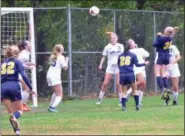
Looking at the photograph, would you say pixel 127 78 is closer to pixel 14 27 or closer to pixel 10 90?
pixel 10 90

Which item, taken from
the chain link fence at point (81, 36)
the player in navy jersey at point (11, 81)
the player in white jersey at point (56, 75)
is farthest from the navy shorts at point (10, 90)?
the chain link fence at point (81, 36)

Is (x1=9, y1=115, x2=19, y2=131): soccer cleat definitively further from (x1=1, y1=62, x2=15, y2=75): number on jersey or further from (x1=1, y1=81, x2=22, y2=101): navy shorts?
(x1=1, y1=62, x2=15, y2=75): number on jersey

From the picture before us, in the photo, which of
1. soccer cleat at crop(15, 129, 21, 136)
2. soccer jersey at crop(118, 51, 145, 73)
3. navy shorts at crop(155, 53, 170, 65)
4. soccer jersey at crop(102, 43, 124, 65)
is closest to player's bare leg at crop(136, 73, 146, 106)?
navy shorts at crop(155, 53, 170, 65)

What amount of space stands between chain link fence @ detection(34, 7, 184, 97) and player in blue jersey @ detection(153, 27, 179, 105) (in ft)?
20.9

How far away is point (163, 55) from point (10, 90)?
6991mm

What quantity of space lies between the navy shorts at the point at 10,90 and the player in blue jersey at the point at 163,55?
630 centimetres

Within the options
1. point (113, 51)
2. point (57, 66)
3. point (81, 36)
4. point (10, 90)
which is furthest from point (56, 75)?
point (81, 36)

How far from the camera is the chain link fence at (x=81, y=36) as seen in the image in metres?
26.0

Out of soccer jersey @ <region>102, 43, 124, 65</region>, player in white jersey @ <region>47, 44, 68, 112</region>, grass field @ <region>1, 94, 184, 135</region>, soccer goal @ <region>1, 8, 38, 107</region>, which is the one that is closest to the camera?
grass field @ <region>1, 94, 184, 135</region>

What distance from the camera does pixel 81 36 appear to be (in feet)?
87.5

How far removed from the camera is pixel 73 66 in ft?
86.0

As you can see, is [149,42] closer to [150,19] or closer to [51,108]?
[150,19]

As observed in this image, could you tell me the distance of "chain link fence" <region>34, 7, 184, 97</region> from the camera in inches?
1022


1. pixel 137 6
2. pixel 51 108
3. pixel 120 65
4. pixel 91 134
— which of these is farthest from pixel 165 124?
pixel 137 6
